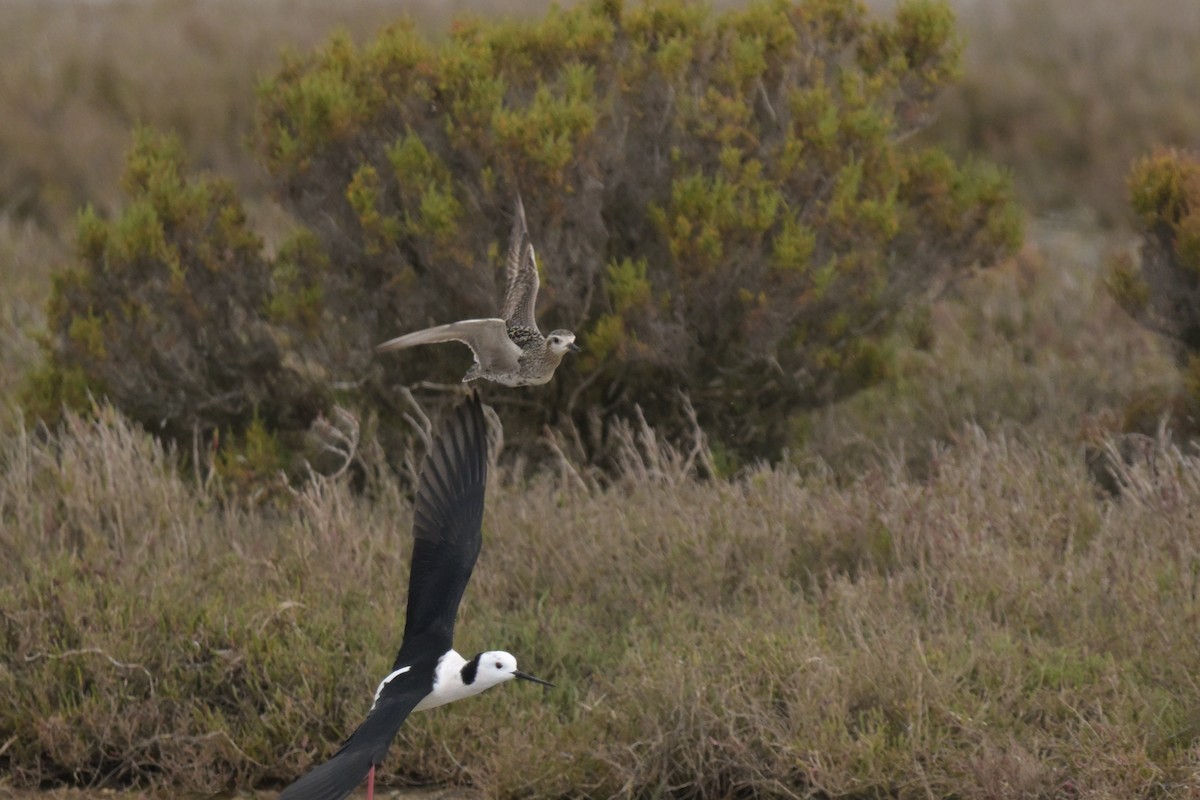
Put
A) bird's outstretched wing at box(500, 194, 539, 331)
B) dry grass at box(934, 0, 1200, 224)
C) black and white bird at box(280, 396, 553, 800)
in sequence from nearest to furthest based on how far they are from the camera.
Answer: bird's outstretched wing at box(500, 194, 539, 331) < black and white bird at box(280, 396, 553, 800) < dry grass at box(934, 0, 1200, 224)

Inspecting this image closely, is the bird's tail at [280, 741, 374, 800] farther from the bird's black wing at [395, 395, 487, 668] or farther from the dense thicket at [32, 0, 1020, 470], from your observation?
the dense thicket at [32, 0, 1020, 470]

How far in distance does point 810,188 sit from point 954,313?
3.56 metres

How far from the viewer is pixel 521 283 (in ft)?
16.4

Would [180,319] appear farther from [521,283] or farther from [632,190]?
[521,283]

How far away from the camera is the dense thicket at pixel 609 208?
25.1 ft

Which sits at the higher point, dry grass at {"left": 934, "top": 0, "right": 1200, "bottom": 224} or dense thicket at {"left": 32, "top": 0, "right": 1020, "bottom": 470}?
dense thicket at {"left": 32, "top": 0, "right": 1020, "bottom": 470}

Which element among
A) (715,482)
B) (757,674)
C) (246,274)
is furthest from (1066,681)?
(246,274)

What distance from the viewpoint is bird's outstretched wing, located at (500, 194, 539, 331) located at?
4.82 m

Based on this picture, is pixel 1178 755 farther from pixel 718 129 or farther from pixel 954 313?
pixel 954 313

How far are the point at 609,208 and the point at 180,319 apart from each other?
2.03 metres

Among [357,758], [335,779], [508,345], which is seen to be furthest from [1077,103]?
[335,779]

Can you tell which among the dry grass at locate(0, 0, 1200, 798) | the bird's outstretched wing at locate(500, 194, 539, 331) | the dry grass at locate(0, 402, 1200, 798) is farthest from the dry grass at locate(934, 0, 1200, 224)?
the bird's outstretched wing at locate(500, 194, 539, 331)

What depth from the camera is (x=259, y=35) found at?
809 inches

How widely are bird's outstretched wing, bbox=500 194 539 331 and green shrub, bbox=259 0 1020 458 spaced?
2.18 meters
